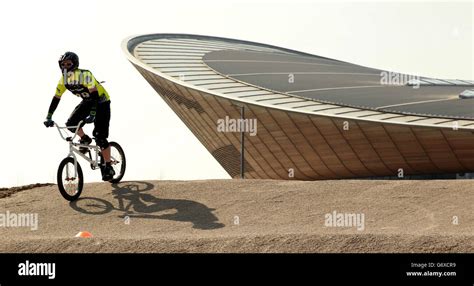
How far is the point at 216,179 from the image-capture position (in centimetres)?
1992

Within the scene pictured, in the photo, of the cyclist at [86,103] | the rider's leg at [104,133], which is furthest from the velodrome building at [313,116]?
the cyclist at [86,103]

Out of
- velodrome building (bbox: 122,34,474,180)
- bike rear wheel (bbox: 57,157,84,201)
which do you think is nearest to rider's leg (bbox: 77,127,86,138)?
bike rear wheel (bbox: 57,157,84,201)

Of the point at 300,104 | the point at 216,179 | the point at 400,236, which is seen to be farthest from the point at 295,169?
the point at 400,236

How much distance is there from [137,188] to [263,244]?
24.7 ft

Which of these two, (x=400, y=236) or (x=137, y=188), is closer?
(x=400, y=236)

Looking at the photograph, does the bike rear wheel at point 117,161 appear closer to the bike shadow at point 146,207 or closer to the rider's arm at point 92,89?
the bike shadow at point 146,207

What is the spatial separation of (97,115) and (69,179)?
1.51 m

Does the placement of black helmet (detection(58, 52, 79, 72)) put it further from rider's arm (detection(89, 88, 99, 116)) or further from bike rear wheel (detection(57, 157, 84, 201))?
bike rear wheel (detection(57, 157, 84, 201))

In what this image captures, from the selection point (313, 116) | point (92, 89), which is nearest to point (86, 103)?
point (92, 89)

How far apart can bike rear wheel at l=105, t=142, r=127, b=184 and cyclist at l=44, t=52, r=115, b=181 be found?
0.49 m

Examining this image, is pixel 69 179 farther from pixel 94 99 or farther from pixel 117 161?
pixel 94 99

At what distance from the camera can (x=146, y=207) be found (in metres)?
18.0
